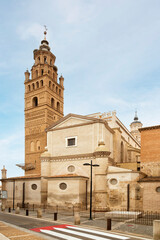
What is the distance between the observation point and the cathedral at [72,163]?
81.8 feet

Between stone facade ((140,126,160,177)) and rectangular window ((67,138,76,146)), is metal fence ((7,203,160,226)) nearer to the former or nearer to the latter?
stone facade ((140,126,160,177))

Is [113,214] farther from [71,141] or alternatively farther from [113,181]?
[71,141]

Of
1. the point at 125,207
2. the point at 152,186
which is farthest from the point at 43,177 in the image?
the point at 152,186

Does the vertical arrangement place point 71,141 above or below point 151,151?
above

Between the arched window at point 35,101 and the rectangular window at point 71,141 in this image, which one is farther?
the arched window at point 35,101

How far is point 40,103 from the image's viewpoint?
43.6 m

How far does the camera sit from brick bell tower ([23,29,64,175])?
41.3m

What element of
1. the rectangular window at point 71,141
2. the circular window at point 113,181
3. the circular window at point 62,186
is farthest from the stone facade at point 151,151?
the circular window at point 62,186

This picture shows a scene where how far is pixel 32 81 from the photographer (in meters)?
46.6

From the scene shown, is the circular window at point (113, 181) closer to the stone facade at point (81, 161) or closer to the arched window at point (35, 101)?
the stone facade at point (81, 161)

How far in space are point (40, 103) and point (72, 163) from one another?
61.6 feet

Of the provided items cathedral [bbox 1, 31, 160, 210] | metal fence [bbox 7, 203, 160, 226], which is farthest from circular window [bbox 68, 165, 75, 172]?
metal fence [bbox 7, 203, 160, 226]

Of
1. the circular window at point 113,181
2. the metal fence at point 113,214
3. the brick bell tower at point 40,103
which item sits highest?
the brick bell tower at point 40,103

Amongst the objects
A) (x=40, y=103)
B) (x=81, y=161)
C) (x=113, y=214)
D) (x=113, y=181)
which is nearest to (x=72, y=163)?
(x=81, y=161)
